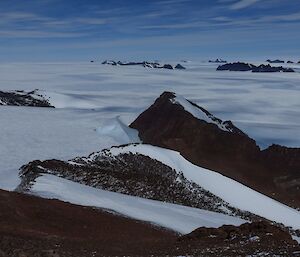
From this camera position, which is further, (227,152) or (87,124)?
(87,124)

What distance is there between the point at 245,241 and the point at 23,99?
68.5 metres

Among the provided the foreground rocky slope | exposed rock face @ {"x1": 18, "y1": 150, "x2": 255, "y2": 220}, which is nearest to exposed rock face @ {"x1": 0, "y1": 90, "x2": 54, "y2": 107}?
exposed rock face @ {"x1": 18, "y1": 150, "x2": 255, "y2": 220}

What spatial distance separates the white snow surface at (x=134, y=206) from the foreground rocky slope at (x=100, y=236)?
1534mm

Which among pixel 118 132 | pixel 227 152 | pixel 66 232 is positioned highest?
pixel 66 232

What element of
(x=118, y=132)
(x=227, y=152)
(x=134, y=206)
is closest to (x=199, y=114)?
(x=227, y=152)

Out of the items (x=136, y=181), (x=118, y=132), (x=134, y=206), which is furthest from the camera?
(x=118, y=132)

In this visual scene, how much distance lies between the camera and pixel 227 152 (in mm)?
45031

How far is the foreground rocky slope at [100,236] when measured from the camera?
13.8m

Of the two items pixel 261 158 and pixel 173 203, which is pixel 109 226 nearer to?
pixel 173 203

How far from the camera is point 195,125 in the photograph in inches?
1857

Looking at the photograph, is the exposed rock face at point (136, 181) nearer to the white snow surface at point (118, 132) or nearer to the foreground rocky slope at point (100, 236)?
the foreground rocky slope at point (100, 236)

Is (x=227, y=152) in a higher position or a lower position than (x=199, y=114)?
lower

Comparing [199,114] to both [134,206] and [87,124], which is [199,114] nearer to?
[87,124]

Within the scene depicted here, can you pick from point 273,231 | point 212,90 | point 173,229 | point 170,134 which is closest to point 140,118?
point 170,134
